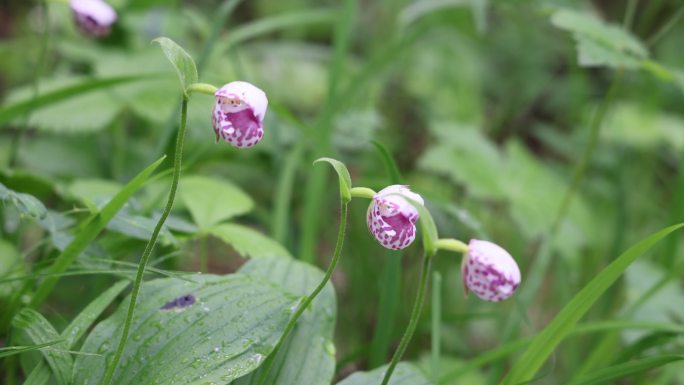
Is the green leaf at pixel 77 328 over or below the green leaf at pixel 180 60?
below

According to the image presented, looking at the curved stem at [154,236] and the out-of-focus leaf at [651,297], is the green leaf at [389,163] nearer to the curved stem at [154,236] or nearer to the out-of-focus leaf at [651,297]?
the curved stem at [154,236]

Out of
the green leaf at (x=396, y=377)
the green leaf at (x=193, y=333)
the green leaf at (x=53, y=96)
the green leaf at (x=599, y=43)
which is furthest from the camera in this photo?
the green leaf at (x=599, y=43)

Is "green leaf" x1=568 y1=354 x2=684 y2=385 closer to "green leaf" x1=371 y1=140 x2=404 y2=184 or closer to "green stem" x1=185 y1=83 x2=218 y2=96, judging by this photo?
"green leaf" x1=371 y1=140 x2=404 y2=184

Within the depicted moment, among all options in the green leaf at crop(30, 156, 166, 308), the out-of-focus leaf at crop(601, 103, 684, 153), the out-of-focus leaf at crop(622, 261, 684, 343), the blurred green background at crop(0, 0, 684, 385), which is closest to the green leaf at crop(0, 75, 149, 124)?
the blurred green background at crop(0, 0, 684, 385)

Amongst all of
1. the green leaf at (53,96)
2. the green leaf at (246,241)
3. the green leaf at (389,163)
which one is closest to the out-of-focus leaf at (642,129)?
the green leaf at (389,163)

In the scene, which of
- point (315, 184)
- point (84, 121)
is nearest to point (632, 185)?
point (315, 184)

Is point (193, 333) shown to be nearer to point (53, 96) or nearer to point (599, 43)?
point (53, 96)

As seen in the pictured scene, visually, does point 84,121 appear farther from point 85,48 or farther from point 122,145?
point 85,48
